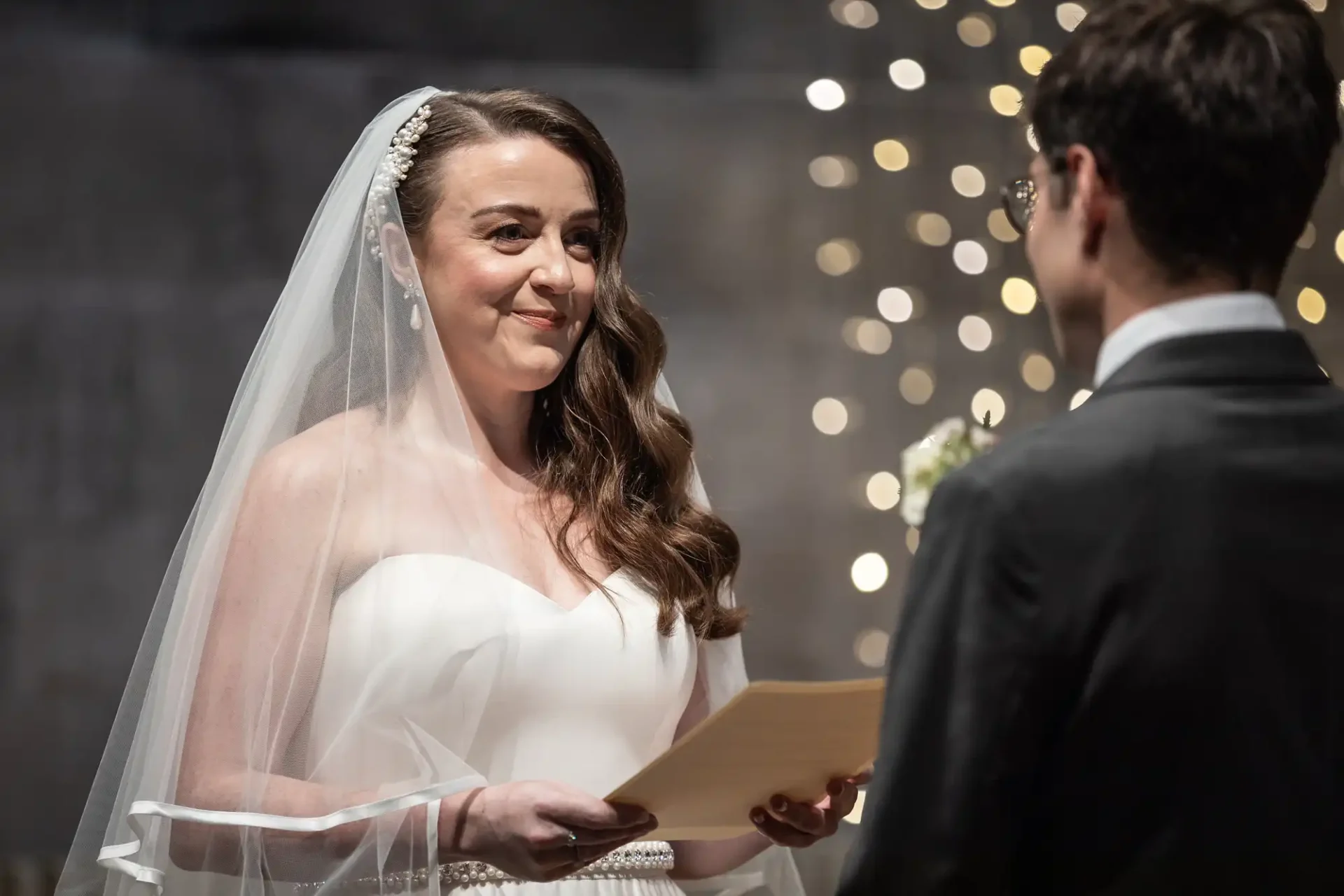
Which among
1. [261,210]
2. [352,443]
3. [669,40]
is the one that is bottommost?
[352,443]

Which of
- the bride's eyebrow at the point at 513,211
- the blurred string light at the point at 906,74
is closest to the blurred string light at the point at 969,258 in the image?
the blurred string light at the point at 906,74

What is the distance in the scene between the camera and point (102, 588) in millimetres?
3086

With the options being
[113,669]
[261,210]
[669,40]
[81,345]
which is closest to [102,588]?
[113,669]

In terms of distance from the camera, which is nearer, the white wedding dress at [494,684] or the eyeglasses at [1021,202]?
the eyeglasses at [1021,202]

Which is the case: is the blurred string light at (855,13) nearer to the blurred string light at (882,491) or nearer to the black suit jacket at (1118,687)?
the blurred string light at (882,491)

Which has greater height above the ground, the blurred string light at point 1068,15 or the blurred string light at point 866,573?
the blurred string light at point 1068,15

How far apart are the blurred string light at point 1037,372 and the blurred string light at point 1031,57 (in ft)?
2.26

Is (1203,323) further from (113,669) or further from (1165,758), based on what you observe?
(113,669)

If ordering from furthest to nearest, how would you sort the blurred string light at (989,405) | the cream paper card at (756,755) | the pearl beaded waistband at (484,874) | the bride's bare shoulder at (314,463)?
1. the blurred string light at (989,405)
2. the bride's bare shoulder at (314,463)
3. the pearl beaded waistband at (484,874)
4. the cream paper card at (756,755)

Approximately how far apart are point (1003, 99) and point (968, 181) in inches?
8.8

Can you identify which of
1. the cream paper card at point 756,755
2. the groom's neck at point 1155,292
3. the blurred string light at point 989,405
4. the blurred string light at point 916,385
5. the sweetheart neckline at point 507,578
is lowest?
the cream paper card at point 756,755

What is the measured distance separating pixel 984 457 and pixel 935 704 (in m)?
0.16

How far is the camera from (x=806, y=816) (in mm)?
1782

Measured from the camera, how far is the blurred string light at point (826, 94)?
11.5ft
